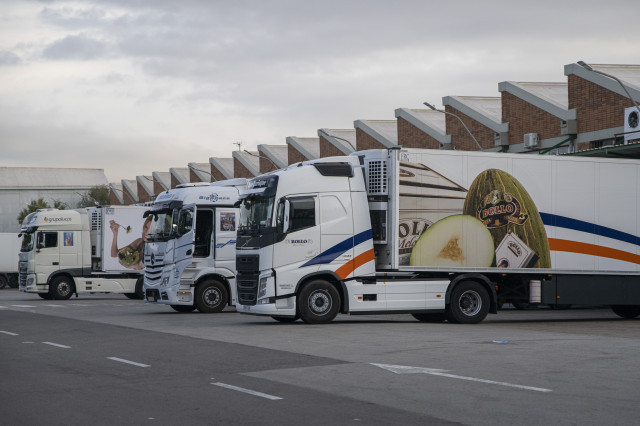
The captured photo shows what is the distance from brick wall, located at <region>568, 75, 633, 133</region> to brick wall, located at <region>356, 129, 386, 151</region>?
1617 centimetres

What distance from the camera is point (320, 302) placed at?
19969 mm

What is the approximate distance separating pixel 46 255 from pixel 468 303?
20.6 m

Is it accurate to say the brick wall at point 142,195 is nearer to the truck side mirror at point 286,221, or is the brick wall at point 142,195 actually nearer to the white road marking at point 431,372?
the truck side mirror at point 286,221

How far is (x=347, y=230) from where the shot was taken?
20047mm

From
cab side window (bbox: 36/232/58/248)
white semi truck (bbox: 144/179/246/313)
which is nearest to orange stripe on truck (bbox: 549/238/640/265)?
white semi truck (bbox: 144/179/246/313)

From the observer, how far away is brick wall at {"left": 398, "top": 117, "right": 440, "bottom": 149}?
47.1 meters

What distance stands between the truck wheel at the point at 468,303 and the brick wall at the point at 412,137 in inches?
1036

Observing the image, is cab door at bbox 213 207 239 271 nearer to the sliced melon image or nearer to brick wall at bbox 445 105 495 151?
the sliced melon image

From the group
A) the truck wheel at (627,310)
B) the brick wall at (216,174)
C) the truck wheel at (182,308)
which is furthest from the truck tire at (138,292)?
the brick wall at (216,174)

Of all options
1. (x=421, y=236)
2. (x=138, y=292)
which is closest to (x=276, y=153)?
(x=138, y=292)

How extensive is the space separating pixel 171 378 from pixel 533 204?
486 inches

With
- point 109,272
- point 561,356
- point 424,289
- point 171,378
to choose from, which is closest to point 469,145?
point 109,272

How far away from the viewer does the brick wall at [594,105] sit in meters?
34.4

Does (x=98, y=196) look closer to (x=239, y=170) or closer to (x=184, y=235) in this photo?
(x=239, y=170)
